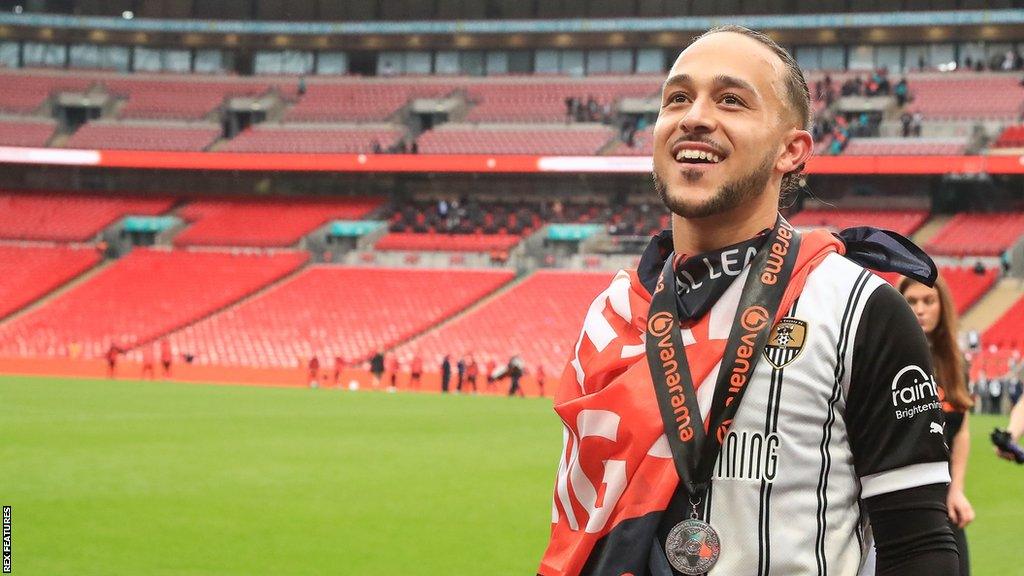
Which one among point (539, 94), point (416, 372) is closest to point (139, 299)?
point (416, 372)

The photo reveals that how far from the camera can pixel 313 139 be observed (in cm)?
6159

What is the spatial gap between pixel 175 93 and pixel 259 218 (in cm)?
1070

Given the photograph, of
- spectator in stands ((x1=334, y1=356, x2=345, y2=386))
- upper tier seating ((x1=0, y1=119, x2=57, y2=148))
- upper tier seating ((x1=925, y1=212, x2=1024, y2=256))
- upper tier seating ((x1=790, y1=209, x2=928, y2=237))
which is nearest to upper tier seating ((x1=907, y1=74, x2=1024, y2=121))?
upper tier seating ((x1=925, y1=212, x2=1024, y2=256))

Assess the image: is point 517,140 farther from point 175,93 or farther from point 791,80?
point 791,80

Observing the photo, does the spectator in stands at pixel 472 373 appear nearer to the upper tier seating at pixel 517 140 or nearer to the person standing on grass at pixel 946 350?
the upper tier seating at pixel 517 140

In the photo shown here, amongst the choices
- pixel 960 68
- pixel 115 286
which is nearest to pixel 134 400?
pixel 115 286

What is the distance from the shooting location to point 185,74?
69000mm

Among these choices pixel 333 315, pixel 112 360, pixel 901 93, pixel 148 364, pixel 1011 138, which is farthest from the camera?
pixel 901 93

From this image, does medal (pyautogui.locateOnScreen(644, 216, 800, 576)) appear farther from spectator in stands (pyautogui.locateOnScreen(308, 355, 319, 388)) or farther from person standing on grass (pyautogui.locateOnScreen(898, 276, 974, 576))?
spectator in stands (pyautogui.locateOnScreen(308, 355, 319, 388))

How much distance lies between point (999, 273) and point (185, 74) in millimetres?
42888

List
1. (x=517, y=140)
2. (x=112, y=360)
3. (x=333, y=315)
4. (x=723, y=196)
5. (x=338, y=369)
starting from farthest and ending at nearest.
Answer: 1. (x=517, y=140)
2. (x=333, y=315)
3. (x=338, y=369)
4. (x=112, y=360)
5. (x=723, y=196)

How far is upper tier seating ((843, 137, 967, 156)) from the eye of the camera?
52.8 metres

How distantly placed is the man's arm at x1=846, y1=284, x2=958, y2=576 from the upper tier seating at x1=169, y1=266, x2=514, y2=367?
4343 centimetres

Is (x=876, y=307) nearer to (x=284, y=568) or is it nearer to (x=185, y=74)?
(x=284, y=568)
